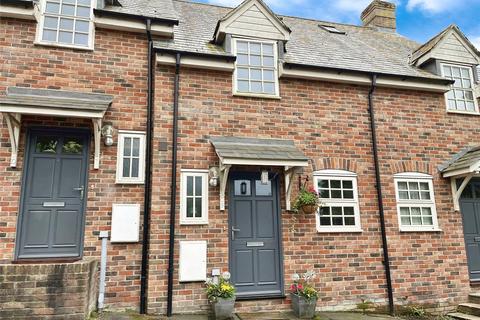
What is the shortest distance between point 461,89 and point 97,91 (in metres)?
9.12

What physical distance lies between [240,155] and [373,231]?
11.7 feet

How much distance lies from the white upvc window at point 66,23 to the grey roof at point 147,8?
48cm

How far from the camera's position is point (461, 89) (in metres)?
9.34

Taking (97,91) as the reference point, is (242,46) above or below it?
above

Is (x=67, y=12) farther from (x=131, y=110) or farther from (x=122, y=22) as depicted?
(x=131, y=110)

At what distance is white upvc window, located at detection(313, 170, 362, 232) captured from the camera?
7.60 metres

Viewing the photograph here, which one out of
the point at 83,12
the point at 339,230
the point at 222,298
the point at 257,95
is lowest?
the point at 222,298

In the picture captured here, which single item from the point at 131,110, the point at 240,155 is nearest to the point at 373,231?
the point at 240,155

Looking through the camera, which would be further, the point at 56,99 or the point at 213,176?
the point at 213,176

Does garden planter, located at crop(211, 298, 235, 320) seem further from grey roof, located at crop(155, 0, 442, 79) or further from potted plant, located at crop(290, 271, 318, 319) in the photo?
grey roof, located at crop(155, 0, 442, 79)

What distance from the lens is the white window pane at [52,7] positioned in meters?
7.15

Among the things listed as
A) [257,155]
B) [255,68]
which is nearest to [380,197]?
[257,155]

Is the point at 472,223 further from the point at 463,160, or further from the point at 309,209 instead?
the point at 309,209

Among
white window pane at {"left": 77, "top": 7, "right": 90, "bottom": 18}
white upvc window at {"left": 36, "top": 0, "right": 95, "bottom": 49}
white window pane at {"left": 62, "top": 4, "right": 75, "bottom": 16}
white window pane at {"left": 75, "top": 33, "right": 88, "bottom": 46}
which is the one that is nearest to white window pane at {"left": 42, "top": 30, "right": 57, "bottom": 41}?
white upvc window at {"left": 36, "top": 0, "right": 95, "bottom": 49}
